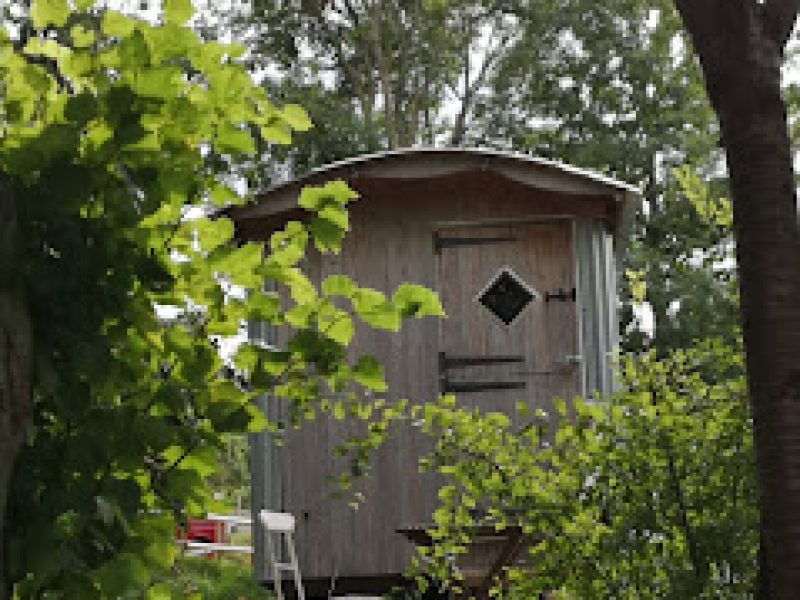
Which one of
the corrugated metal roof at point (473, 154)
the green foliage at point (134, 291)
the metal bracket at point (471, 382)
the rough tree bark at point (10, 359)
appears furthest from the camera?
the metal bracket at point (471, 382)

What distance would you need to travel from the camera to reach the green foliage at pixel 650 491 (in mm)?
4488

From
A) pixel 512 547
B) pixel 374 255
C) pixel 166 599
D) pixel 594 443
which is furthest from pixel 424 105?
pixel 166 599

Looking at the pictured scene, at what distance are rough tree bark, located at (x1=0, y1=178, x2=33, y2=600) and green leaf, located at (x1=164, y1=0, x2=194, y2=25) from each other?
0.36 meters

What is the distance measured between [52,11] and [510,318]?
7809mm

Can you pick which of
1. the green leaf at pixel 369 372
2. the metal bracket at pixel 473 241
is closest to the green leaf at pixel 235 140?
the green leaf at pixel 369 372

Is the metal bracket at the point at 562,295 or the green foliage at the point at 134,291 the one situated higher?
the metal bracket at the point at 562,295

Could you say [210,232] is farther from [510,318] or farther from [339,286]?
[510,318]

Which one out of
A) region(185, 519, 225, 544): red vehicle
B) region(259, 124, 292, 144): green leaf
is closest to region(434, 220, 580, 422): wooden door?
region(185, 519, 225, 544): red vehicle

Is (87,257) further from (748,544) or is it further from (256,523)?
(256,523)

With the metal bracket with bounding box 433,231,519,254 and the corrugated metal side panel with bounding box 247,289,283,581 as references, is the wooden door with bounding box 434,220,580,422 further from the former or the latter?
the corrugated metal side panel with bounding box 247,289,283,581

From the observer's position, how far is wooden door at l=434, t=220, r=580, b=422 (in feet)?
32.2

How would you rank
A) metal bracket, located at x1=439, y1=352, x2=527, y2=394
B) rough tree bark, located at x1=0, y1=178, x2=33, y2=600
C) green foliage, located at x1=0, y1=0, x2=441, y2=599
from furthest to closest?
metal bracket, located at x1=439, y1=352, x2=527, y2=394, green foliage, located at x1=0, y1=0, x2=441, y2=599, rough tree bark, located at x1=0, y1=178, x2=33, y2=600

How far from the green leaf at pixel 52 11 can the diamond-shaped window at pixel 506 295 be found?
7.77 m

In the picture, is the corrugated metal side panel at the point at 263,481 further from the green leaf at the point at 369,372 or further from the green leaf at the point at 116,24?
the green leaf at the point at 116,24
